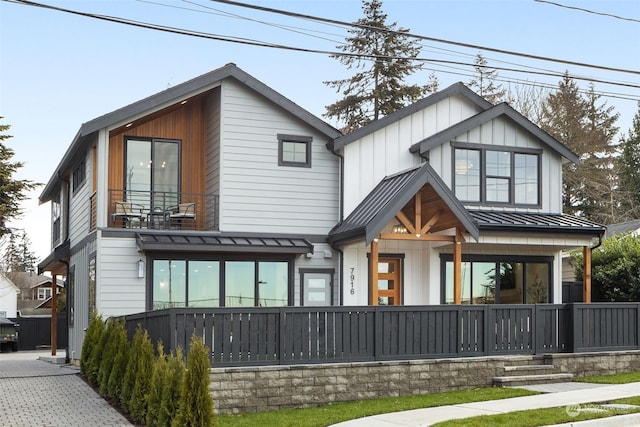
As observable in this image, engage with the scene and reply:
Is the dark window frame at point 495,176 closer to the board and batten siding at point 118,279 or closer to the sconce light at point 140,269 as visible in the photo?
the sconce light at point 140,269

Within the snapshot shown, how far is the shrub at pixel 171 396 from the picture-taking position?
1170 cm

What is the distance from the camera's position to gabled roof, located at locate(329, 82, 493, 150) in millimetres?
20906

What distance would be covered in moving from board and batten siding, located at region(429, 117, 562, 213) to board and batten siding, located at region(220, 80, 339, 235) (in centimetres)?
273

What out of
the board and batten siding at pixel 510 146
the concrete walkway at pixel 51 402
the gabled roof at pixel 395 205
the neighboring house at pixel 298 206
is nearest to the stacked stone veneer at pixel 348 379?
the concrete walkway at pixel 51 402

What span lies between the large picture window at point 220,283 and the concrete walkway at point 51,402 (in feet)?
9.29

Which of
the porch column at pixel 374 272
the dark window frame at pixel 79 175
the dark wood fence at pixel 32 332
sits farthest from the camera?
the dark wood fence at pixel 32 332

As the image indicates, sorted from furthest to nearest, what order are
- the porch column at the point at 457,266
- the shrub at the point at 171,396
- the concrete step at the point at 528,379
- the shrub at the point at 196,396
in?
the porch column at the point at 457,266 → the concrete step at the point at 528,379 → the shrub at the point at 171,396 → the shrub at the point at 196,396

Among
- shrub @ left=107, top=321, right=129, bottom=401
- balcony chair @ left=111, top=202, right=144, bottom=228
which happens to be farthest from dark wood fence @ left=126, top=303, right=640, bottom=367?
balcony chair @ left=111, top=202, right=144, bottom=228

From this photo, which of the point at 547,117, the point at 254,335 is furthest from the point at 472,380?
the point at 547,117

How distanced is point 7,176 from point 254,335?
96.2ft

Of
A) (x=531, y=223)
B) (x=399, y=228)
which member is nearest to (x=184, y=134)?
(x=399, y=228)

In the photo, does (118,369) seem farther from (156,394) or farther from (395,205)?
(395,205)

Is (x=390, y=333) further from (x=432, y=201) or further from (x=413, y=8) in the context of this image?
(x=413, y=8)

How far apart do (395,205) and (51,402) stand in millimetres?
8035
